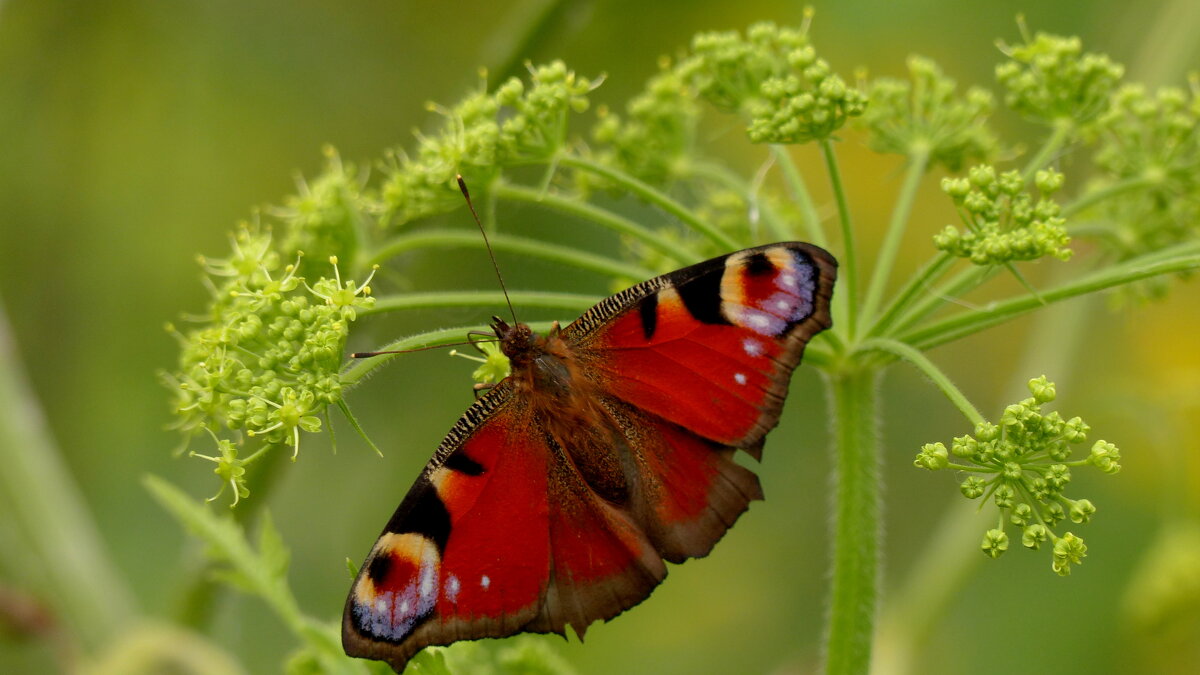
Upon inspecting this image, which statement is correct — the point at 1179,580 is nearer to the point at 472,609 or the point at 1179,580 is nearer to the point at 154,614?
the point at 472,609

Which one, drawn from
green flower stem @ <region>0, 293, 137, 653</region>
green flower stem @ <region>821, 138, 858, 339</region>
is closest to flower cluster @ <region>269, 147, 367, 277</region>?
green flower stem @ <region>821, 138, 858, 339</region>

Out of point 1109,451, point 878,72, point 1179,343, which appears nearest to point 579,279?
point 878,72

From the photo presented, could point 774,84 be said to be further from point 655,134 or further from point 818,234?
point 655,134

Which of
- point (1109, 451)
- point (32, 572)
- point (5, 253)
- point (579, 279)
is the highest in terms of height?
point (1109, 451)

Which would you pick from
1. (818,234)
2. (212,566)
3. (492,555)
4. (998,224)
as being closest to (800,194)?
(818,234)

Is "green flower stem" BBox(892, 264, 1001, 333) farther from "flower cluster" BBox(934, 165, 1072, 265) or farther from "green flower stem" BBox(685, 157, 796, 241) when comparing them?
"green flower stem" BBox(685, 157, 796, 241)

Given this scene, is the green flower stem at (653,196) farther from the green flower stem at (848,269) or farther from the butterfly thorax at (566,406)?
the butterfly thorax at (566,406)
